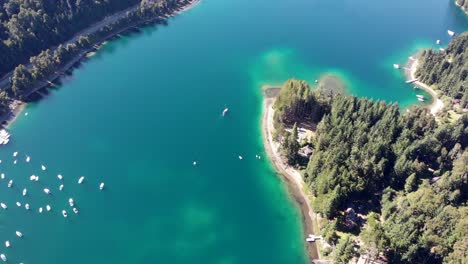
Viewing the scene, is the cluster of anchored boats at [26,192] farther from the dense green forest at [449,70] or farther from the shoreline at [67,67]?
the dense green forest at [449,70]

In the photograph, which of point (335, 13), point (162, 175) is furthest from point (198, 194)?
point (335, 13)

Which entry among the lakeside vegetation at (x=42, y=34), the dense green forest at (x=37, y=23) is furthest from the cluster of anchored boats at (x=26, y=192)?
the dense green forest at (x=37, y=23)

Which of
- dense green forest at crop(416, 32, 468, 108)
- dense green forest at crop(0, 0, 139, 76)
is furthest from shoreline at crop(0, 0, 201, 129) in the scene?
dense green forest at crop(416, 32, 468, 108)

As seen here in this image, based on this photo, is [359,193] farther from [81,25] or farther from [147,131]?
[81,25]

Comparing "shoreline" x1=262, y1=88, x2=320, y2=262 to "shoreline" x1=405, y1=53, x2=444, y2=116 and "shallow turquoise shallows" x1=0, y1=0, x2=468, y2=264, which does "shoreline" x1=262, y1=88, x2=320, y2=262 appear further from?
"shoreline" x1=405, y1=53, x2=444, y2=116

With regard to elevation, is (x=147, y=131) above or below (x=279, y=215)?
above
